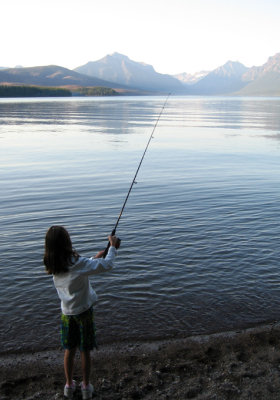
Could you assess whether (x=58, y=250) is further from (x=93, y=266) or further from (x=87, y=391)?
(x=87, y=391)

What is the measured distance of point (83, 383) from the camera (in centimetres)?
421

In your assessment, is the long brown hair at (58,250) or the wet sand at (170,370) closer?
the long brown hair at (58,250)

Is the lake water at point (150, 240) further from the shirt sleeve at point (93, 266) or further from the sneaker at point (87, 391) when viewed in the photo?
the shirt sleeve at point (93, 266)

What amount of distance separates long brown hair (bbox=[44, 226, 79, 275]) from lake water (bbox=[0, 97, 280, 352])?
190cm

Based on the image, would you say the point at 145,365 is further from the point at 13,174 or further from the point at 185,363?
the point at 13,174

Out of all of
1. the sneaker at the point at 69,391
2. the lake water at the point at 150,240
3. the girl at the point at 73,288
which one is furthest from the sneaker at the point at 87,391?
the lake water at the point at 150,240

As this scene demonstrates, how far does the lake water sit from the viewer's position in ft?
19.8

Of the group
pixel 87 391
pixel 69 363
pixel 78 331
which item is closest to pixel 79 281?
pixel 78 331

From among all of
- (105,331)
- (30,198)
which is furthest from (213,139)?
(105,331)

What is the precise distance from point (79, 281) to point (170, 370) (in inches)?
60.5

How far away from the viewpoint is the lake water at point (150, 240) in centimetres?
604

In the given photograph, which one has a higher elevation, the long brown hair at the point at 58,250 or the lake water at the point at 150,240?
the long brown hair at the point at 58,250

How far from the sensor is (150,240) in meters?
9.05

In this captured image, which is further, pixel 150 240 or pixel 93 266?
pixel 150 240
